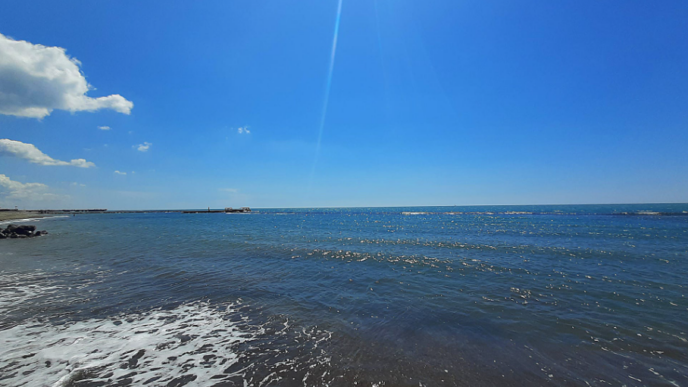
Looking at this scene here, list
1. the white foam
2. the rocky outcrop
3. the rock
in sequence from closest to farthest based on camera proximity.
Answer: the white foam < the rocky outcrop < the rock

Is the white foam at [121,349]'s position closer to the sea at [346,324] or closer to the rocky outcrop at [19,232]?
the sea at [346,324]

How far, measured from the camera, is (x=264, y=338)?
7875 millimetres

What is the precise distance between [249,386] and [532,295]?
12204 mm

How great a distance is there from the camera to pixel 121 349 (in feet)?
23.6

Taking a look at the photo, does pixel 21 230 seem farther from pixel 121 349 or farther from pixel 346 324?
pixel 346 324

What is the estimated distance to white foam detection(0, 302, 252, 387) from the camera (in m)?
6.07

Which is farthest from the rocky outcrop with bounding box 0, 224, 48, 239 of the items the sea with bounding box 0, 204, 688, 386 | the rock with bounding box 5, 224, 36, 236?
the sea with bounding box 0, 204, 688, 386

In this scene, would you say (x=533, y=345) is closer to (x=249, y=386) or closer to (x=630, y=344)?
(x=630, y=344)

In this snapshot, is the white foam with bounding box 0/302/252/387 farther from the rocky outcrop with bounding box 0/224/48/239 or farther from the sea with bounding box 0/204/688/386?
the rocky outcrop with bounding box 0/224/48/239

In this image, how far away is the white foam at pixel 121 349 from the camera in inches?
239

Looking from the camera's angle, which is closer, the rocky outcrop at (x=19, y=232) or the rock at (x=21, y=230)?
the rocky outcrop at (x=19, y=232)

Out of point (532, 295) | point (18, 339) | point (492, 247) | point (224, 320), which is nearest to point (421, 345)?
point (224, 320)

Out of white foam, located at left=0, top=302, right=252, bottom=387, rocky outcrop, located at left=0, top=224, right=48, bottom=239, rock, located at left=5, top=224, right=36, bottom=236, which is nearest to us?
Answer: white foam, located at left=0, top=302, right=252, bottom=387

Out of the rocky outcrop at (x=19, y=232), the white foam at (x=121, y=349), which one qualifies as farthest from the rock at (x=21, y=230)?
the white foam at (x=121, y=349)
